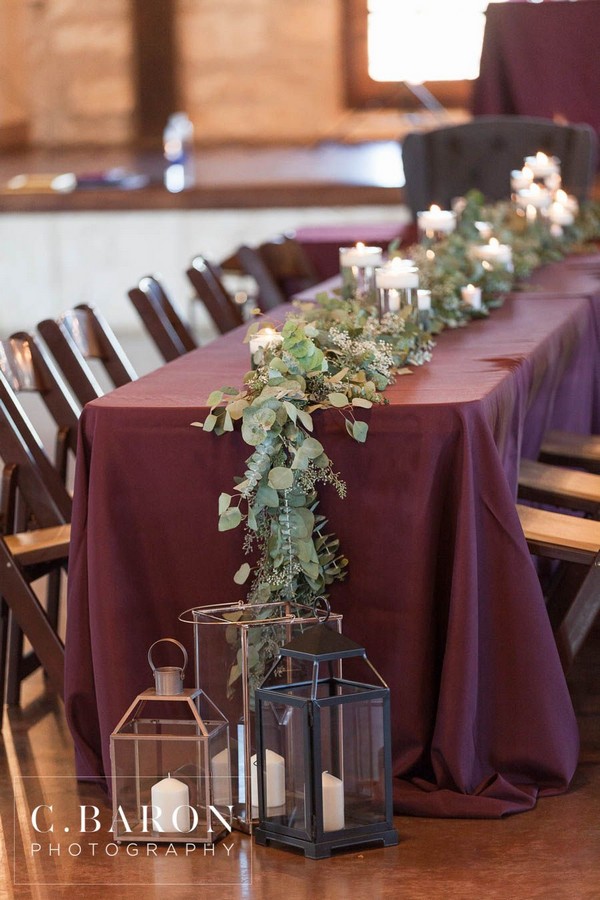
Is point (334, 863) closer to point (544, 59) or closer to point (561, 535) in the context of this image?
point (561, 535)

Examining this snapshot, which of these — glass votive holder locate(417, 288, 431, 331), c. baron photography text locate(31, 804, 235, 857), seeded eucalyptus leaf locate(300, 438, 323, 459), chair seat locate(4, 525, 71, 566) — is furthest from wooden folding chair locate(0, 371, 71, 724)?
glass votive holder locate(417, 288, 431, 331)

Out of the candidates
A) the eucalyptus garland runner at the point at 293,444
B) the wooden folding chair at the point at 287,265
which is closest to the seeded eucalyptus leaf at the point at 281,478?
the eucalyptus garland runner at the point at 293,444

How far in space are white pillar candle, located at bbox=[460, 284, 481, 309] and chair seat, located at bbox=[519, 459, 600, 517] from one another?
0.48m

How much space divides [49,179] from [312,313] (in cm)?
585

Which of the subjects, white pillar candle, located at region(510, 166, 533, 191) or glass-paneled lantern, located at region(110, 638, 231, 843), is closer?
glass-paneled lantern, located at region(110, 638, 231, 843)

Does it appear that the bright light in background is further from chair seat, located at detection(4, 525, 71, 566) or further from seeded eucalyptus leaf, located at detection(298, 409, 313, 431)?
seeded eucalyptus leaf, located at detection(298, 409, 313, 431)

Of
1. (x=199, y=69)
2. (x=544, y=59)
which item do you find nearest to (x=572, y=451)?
(x=544, y=59)

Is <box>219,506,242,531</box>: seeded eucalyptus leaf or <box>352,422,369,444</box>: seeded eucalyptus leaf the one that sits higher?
<box>352,422,369,444</box>: seeded eucalyptus leaf

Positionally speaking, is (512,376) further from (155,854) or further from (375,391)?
(155,854)

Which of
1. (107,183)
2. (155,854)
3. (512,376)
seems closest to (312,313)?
(512,376)

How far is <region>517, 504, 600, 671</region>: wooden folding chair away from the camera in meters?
2.77

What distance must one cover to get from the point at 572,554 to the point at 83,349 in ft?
4.81

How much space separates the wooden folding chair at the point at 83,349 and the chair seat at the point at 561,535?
1131mm

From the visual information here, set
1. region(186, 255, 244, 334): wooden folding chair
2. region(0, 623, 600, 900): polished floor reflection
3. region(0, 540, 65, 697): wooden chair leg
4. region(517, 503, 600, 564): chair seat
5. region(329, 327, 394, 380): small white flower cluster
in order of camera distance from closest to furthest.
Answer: region(0, 623, 600, 900): polished floor reflection
region(329, 327, 394, 380): small white flower cluster
region(517, 503, 600, 564): chair seat
region(0, 540, 65, 697): wooden chair leg
region(186, 255, 244, 334): wooden folding chair
